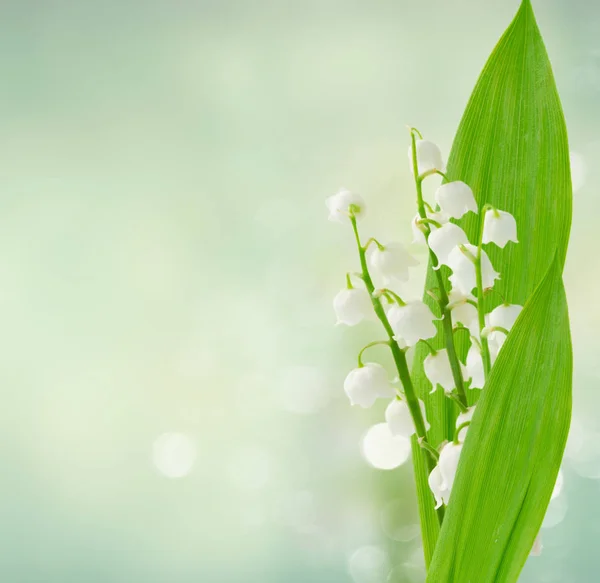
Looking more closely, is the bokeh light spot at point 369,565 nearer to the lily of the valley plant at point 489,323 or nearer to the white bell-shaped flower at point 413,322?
the lily of the valley plant at point 489,323

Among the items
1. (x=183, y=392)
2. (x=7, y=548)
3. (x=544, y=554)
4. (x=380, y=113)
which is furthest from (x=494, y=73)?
(x=7, y=548)

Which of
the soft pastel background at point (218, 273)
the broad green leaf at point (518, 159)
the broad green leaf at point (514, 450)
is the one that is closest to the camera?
the broad green leaf at point (514, 450)

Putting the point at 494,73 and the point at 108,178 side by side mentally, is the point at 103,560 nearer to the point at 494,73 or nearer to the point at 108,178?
the point at 108,178

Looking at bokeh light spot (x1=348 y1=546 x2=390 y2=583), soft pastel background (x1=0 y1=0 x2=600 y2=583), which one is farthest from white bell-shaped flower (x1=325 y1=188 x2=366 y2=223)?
bokeh light spot (x1=348 y1=546 x2=390 y2=583)

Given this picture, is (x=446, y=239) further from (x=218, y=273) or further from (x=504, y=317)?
(x=218, y=273)

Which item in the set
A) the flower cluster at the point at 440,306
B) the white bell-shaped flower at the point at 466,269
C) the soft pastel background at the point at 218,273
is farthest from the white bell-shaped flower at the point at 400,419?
the soft pastel background at the point at 218,273

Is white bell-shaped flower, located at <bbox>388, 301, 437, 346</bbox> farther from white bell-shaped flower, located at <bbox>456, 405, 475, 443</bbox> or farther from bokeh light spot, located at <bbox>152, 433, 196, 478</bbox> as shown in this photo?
bokeh light spot, located at <bbox>152, 433, 196, 478</bbox>

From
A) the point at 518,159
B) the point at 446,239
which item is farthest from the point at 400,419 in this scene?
the point at 518,159
